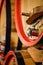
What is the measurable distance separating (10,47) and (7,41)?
6cm

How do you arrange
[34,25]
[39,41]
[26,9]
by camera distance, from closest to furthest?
[39,41] → [34,25] → [26,9]

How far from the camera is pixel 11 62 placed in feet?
3.34

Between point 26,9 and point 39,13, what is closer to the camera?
point 39,13

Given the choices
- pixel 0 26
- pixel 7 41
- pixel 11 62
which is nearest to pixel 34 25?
pixel 11 62

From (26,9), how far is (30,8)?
0.18 ft

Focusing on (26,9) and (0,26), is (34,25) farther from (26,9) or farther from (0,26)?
(0,26)

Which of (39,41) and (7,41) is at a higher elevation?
(39,41)

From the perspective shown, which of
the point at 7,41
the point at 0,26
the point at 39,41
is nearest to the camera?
the point at 39,41

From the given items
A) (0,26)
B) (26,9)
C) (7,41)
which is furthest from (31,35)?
(0,26)

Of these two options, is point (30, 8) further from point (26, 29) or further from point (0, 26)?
point (0, 26)

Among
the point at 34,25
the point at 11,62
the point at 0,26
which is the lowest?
the point at 11,62

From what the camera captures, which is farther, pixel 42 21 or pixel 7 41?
pixel 7 41

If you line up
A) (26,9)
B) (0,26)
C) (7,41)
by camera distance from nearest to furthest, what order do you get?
(26,9) → (7,41) → (0,26)

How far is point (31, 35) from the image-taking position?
872mm
